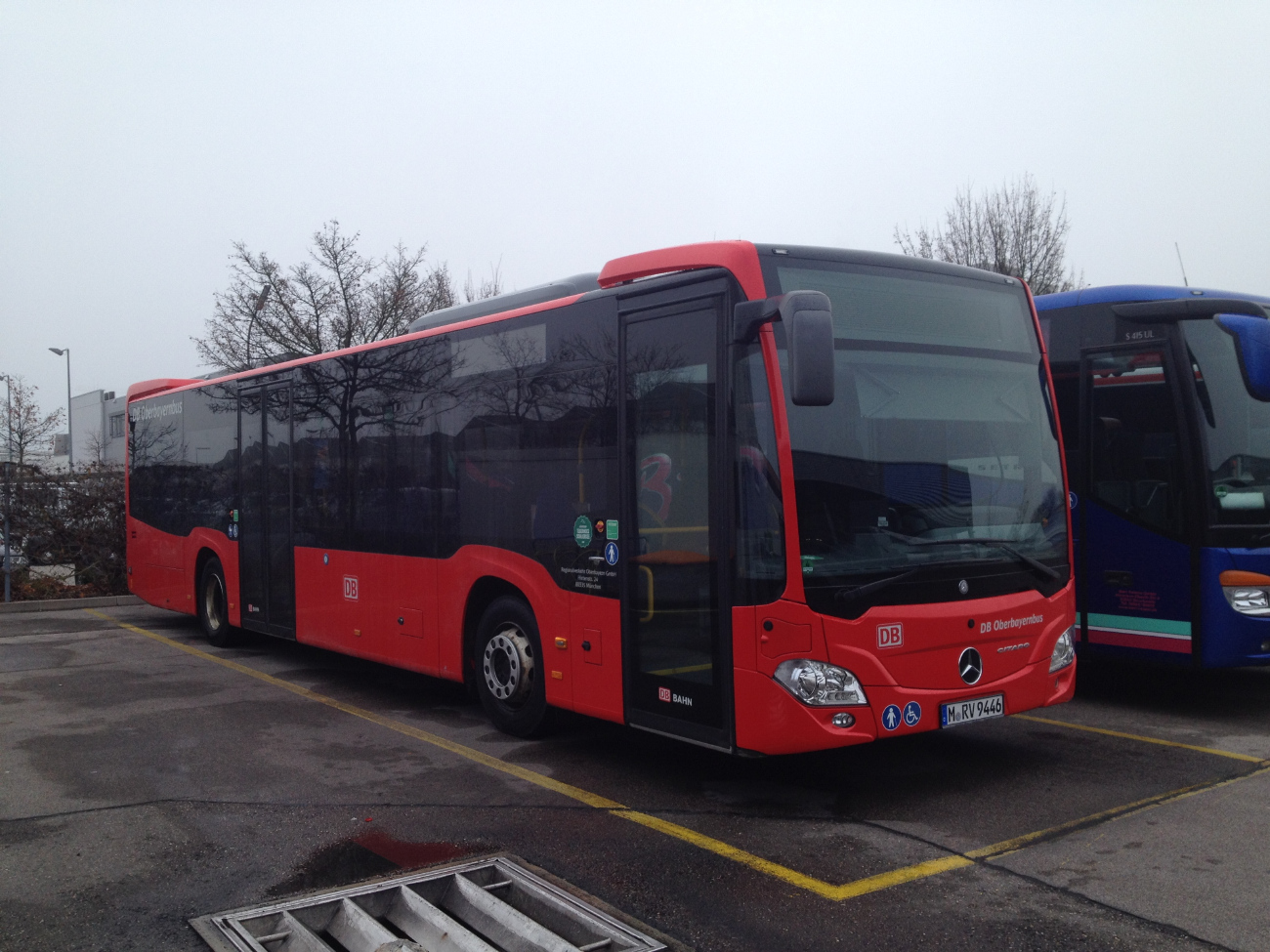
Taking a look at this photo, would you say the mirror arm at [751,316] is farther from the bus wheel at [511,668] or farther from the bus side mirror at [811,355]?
the bus wheel at [511,668]

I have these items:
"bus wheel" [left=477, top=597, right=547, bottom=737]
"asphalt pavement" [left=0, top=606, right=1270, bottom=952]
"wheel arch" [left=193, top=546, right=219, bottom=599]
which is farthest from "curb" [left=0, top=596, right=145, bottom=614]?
"bus wheel" [left=477, top=597, right=547, bottom=737]

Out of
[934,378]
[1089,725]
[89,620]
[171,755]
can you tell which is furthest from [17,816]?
[89,620]

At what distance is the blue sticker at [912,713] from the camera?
5695mm

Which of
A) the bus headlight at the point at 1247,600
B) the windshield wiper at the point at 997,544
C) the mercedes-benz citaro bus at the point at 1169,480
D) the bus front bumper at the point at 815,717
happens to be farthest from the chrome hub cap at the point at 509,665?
the bus headlight at the point at 1247,600

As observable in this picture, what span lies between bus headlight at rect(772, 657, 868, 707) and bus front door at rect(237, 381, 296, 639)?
670 cm

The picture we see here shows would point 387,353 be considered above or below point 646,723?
above

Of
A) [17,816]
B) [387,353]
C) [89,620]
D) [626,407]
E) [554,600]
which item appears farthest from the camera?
[89,620]

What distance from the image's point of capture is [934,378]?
6.15 meters

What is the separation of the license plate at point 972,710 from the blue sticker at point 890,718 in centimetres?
31

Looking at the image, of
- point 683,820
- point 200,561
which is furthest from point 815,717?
point 200,561

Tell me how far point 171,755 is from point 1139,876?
5.94m

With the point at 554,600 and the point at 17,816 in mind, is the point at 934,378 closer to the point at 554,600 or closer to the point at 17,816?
the point at 554,600

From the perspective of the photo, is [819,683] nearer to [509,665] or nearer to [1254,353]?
[509,665]

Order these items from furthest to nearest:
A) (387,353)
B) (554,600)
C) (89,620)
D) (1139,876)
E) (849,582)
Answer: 1. (89,620)
2. (387,353)
3. (554,600)
4. (849,582)
5. (1139,876)
